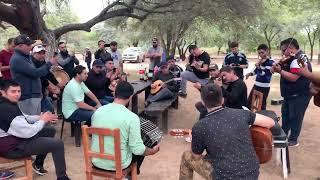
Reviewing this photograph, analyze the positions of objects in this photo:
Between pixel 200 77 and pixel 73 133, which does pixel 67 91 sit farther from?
pixel 200 77

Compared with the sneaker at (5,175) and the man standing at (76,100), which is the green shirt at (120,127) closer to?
the sneaker at (5,175)

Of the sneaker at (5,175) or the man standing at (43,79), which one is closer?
the sneaker at (5,175)

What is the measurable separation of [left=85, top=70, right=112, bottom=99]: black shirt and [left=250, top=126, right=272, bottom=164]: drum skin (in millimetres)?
4103

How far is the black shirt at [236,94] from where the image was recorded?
578cm

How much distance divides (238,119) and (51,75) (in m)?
4.93

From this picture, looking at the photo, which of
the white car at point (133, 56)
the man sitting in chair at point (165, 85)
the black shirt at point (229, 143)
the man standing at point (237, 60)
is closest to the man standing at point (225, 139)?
the black shirt at point (229, 143)

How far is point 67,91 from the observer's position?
620 cm

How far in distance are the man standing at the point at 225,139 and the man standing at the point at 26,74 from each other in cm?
297

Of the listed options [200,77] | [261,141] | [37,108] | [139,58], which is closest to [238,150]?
[261,141]

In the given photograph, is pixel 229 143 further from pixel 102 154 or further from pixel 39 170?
pixel 39 170

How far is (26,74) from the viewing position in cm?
552

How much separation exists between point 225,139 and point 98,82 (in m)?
4.34

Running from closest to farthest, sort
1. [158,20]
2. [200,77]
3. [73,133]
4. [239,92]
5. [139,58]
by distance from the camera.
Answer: [239,92] < [73,133] < [200,77] < [158,20] < [139,58]

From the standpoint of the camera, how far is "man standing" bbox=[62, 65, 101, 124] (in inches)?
242
